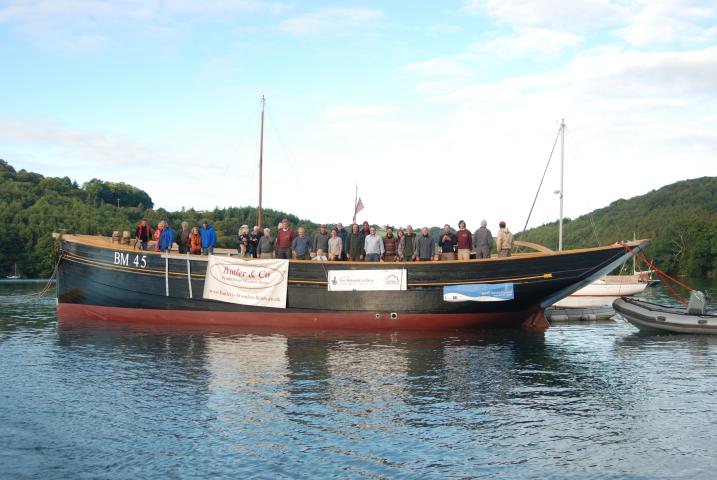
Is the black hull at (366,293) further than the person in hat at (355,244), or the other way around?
the person in hat at (355,244)

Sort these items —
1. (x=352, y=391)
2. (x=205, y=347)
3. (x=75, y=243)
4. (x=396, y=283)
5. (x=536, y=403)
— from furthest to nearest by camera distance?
(x=75, y=243), (x=396, y=283), (x=205, y=347), (x=352, y=391), (x=536, y=403)

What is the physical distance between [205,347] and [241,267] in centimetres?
408

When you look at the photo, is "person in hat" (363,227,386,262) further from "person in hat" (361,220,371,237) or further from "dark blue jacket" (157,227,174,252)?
"dark blue jacket" (157,227,174,252)

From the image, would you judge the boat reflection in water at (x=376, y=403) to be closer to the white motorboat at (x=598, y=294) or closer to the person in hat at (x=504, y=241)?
the person in hat at (x=504, y=241)

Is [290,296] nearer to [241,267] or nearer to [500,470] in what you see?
[241,267]

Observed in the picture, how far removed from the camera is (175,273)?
66.4 ft

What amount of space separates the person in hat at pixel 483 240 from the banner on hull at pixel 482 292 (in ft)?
3.05

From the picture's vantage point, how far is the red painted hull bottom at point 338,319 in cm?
1897

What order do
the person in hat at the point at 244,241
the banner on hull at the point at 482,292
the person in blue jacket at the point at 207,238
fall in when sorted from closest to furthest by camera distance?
the banner on hull at the point at 482,292
the person in blue jacket at the point at 207,238
the person in hat at the point at 244,241

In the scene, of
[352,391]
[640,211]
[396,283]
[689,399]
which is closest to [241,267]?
[396,283]

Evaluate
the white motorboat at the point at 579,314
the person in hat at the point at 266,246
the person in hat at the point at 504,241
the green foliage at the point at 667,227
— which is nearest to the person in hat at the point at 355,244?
the person in hat at the point at 266,246

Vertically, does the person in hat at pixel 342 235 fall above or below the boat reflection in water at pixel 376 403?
above

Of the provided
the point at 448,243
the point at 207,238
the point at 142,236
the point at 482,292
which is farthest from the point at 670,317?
the point at 142,236

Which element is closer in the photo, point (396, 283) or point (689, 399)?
point (689, 399)
